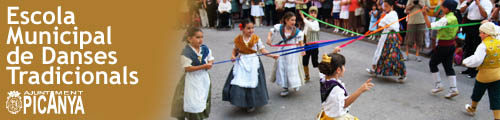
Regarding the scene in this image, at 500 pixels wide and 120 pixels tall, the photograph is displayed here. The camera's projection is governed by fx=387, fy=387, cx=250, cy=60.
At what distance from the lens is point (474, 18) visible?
6684 millimetres

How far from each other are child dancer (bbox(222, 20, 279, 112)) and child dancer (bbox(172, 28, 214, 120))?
62 cm

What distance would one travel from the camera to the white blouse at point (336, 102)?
9.44ft

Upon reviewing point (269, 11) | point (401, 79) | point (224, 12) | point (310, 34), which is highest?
point (269, 11)

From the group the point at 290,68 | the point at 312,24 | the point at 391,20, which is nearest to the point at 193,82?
the point at 290,68

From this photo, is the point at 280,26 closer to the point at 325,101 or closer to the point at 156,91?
the point at 156,91

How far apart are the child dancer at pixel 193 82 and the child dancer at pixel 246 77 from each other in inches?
24.5

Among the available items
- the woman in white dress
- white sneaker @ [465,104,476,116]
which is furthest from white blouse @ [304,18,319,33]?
the woman in white dress

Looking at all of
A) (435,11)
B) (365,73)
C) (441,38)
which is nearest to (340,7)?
(435,11)

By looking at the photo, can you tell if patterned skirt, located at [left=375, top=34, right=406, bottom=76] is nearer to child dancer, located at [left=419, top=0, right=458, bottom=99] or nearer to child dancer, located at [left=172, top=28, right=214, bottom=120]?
child dancer, located at [left=419, top=0, right=458, bottom=99]

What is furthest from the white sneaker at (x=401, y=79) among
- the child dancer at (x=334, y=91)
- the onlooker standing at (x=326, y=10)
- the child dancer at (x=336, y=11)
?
the onlooker standing at (x=326, y=10)

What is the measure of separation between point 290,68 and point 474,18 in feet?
12.2

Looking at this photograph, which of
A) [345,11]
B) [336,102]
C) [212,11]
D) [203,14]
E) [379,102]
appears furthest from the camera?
[203,14]

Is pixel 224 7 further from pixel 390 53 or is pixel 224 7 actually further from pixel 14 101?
pixel 14 101

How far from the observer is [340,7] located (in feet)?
36.7
